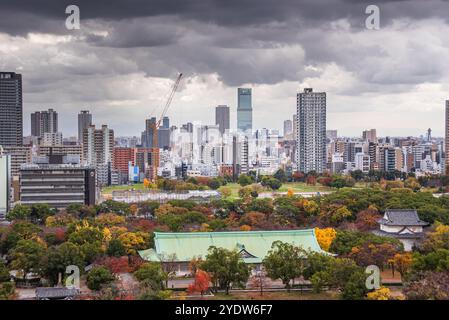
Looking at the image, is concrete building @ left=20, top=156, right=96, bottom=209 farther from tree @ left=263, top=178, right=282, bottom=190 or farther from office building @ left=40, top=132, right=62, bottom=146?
office building @ left=40, top=132, right=62, bottom=146

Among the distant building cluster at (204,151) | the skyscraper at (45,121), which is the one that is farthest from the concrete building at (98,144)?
the skyscraper at (45,121)

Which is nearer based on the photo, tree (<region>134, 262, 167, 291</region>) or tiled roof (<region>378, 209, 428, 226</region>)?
tree (<region>134, 262, 167, 291</region>)

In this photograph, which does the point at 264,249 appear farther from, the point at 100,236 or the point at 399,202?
the point at 399,202

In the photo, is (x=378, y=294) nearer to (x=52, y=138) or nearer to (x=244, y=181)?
(x=244, y=181)

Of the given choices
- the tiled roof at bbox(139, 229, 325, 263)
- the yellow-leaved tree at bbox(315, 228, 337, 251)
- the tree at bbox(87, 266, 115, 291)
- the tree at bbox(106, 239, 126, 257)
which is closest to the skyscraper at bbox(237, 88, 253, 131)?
the yellow-leaved tree at bbox(315, 228, 337, 251)

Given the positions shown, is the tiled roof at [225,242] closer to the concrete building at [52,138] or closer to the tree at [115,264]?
the tree at [115,264]

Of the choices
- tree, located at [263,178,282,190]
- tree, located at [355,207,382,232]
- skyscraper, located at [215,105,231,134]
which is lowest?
tree, located at [355,207,382,232]
